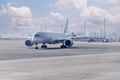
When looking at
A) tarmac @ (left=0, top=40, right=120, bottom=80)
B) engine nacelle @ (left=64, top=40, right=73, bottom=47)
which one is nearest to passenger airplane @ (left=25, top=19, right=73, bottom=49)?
engine nacelle @ (left=64, top=40, right=73, bottom=47)

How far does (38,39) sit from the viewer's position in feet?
238

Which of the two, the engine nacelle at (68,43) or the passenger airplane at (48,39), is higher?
the passenger airplane at (48,39)

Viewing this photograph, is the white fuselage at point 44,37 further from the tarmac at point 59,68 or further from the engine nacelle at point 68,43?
the tarmac at point 59,68

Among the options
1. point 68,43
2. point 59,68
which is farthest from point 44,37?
point 59,68

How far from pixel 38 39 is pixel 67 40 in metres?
7.34

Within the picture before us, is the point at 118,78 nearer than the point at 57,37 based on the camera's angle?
Yes

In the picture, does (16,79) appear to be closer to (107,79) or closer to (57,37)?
(107,79)

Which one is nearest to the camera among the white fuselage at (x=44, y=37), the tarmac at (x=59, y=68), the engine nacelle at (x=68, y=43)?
the tarmac at (x=59, y=68)

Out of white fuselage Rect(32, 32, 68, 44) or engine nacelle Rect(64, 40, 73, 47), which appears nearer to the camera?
white fuselage Rect(32, 32, 68, 44)

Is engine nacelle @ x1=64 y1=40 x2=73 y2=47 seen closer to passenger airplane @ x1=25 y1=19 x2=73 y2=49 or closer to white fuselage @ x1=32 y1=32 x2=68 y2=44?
passenger airplane @ x1=25 y1=19 x2=73 y2=49

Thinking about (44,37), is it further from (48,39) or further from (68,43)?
(68,43)

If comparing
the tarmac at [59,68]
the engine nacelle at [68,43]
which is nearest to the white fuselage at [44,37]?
the engine nacelle at [68,43]

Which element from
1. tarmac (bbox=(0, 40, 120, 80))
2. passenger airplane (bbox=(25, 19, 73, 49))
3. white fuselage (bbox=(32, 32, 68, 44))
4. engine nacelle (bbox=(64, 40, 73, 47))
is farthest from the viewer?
engine nacelle (bbox=(64, 40, 73, 47))

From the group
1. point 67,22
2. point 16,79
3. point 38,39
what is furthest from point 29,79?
point 67,22
